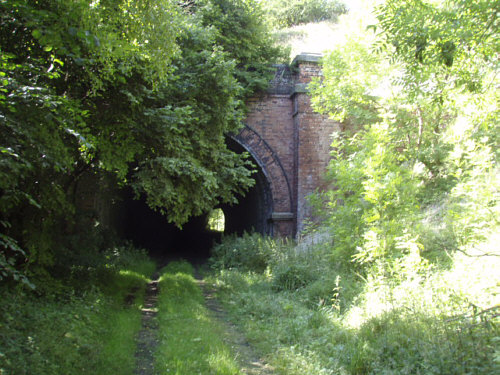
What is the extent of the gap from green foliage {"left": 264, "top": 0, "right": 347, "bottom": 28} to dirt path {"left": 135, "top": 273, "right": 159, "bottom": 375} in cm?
3844

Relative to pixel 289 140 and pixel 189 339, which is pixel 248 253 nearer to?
pixel 289 140

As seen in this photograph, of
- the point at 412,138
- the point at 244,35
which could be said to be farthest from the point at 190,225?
the point at 412,138

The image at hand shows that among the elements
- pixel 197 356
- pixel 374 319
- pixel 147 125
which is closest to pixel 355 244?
pixel 374 319

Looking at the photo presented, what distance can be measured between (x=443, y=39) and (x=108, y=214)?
1280 centimetres

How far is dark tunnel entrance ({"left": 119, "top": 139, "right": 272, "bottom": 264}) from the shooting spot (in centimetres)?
1536

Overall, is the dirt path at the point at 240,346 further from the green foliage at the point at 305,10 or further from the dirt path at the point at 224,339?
the green foliage at the point at 305,10

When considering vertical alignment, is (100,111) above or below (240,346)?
above

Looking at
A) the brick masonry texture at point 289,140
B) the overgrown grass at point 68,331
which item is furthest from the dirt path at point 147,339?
the brick masonry texture at point 289,140

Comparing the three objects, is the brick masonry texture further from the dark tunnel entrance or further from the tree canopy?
the tree canopy

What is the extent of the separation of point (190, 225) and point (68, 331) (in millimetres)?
25467

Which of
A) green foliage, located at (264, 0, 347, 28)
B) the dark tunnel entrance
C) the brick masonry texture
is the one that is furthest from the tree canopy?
green foliage, located at (264, 0, 347, 28)

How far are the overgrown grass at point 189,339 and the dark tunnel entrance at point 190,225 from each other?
6648 millimetres

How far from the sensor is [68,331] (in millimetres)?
5293

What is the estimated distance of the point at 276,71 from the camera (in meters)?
14.5
